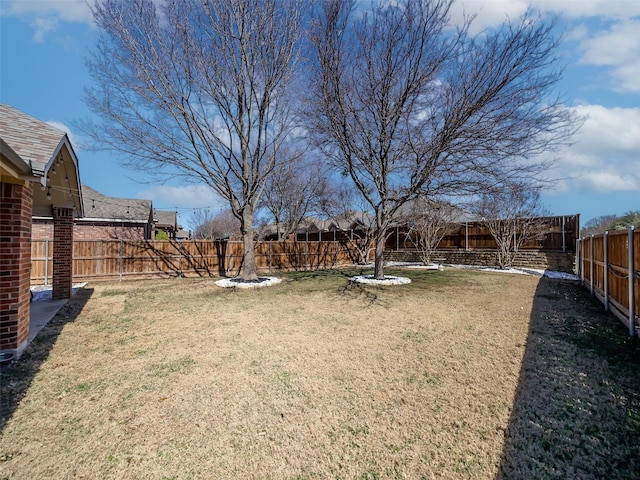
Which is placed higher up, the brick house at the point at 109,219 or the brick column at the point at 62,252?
the brick house at the point at 109,219

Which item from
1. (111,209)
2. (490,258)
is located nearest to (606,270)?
(490,258)

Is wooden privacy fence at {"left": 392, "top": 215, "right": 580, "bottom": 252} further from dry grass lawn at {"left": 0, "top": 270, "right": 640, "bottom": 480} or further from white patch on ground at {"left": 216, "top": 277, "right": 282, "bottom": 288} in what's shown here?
white patch on ground at {"left": 216, "top": 277, "right": 282, "bottom": 288}

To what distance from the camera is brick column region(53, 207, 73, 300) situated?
26.6ft

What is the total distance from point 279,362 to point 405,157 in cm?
854

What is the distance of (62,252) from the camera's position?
27.1 ft

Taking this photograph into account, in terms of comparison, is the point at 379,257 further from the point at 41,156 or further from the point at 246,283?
the point at 41,156

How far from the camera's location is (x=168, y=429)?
261 centimetres

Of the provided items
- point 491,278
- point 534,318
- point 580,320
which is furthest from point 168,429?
point 491,278

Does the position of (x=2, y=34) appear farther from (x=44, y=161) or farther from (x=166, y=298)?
(x=166, y=298)

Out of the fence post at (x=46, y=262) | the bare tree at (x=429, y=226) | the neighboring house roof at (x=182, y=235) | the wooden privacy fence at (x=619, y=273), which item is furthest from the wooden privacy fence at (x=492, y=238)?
the neighboring house roof at (x=182, y=235)

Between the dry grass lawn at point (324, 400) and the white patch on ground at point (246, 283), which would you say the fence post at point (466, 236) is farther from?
the dry grass lawn at point (324, 400)

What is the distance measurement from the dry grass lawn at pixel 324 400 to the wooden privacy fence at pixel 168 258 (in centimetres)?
752

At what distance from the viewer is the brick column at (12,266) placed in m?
4.01

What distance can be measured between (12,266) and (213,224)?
39033mm
